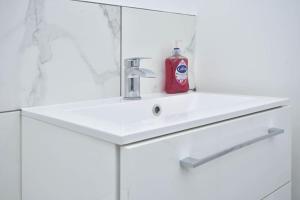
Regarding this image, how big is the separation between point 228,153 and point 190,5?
2.27 feet

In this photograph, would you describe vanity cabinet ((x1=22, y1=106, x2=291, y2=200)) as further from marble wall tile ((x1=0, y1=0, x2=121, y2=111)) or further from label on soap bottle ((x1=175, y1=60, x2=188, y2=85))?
label on soap bottle ((x1=175, y1=60, x2=188, y2=85))

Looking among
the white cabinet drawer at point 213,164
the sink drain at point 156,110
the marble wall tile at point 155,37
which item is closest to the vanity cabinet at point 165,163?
the white cabinet drawer at point 213,164

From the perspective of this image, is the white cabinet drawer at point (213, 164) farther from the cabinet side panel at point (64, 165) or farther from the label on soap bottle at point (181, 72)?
the label on soap bottle at point (181, 72)

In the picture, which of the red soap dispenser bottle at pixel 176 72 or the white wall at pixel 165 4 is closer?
the white wall at pixel 165 4

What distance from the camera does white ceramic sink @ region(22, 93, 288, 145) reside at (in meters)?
0.54

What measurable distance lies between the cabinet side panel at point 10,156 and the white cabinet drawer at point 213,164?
0.37 metres

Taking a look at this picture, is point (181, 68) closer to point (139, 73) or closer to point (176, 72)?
point (176, 72)

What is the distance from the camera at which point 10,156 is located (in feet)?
2.48

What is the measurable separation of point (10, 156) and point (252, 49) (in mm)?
804

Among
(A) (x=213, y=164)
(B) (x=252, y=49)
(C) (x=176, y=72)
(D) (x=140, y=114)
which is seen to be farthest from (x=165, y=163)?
(B) (x=252, y=49)

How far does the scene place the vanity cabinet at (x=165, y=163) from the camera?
1.70 feet

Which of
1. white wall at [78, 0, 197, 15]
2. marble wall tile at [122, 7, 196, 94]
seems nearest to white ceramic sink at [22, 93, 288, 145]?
marble wall tile at [122, 7, 196, 94]

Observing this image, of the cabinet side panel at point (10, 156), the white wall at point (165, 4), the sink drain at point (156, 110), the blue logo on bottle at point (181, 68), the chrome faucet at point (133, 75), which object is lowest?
the cabinet side panel at point (10, 156)

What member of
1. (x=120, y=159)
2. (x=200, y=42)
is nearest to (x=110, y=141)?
(x=120, y=159)
